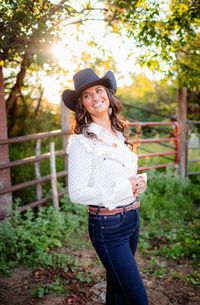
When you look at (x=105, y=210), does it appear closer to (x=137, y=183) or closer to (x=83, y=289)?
(x=137, y=183)

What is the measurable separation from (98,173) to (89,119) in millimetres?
513

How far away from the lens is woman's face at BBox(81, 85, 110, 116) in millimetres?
2447

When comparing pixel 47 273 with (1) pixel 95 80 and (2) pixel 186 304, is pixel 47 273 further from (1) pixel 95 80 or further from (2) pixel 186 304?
(1) pixel 95 80

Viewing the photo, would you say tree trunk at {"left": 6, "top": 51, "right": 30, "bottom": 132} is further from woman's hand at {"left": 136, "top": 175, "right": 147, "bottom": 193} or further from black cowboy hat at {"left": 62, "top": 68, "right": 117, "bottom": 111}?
woman's hand at {"left": 136, "top": 175, "right": 147, "bottom": 193}

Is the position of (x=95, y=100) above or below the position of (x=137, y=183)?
above

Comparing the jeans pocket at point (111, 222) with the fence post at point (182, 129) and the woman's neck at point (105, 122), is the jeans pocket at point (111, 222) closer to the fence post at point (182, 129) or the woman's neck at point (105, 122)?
the woman's neck at point (105, 122)

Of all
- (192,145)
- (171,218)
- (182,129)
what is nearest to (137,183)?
(171,218)

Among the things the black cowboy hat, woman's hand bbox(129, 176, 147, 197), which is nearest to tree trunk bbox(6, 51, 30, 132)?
the black cowboy hat

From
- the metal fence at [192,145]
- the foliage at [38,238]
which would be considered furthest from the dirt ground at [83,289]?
the metal fence at [192,145]

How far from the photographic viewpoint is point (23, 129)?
631cm

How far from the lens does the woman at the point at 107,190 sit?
2.12m

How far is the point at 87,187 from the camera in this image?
2.13 metres

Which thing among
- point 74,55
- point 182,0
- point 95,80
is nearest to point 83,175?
point 95,80

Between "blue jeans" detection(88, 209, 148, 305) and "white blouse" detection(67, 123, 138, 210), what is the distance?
0.38 feet
